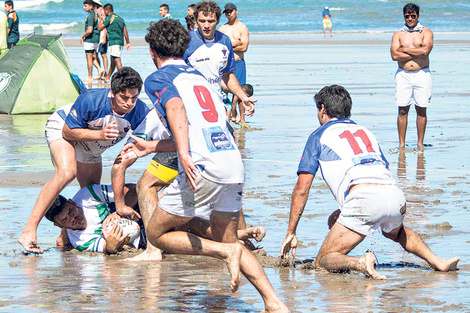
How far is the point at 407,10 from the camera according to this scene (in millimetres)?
11391

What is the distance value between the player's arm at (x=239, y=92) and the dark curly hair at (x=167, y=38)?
2.27 m

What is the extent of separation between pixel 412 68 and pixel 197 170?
742 centimetres

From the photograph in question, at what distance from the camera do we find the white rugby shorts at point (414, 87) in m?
11.6

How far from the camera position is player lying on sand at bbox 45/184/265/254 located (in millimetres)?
6699

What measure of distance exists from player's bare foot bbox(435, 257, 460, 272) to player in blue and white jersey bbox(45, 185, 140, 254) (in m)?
2.47

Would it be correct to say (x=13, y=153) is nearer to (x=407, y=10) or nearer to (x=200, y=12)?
(x=200, y=12)

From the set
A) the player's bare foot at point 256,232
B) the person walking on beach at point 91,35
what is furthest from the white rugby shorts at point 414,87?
the person walking on beach at point 91,35

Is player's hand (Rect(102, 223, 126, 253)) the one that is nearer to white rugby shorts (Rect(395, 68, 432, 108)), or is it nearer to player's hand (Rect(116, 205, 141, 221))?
player's hand (Rect(116, 205, 141, 221))

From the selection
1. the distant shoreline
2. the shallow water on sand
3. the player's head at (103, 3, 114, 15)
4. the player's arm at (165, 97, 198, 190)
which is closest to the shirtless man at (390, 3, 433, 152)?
the shallow water on sand

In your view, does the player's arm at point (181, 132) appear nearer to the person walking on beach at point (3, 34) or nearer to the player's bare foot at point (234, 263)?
the player's bare foot at point (234, 263)

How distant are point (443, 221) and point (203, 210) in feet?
10.4

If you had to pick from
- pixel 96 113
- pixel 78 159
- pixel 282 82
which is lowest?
pixel 282 82

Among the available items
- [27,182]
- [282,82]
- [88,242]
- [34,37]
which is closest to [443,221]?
[88,242]

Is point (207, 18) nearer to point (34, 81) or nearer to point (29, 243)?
point (29, 243)
